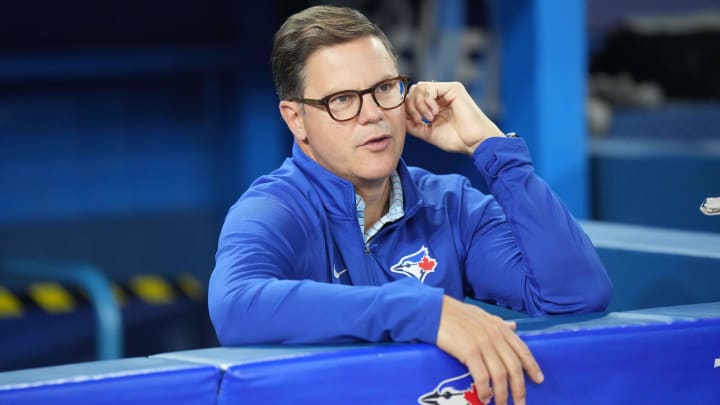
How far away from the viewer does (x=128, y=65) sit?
6.41 m

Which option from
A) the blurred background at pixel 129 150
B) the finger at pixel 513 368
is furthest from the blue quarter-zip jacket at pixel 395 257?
the blurred background at pixel 129 150

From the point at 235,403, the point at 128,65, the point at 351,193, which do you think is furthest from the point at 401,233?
the point at 128,65

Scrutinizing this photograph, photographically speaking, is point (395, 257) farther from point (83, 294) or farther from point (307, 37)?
point (83, 294)

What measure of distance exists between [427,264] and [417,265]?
3 cm

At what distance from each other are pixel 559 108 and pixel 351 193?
7.78 feet

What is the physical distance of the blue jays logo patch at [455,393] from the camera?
1774 mm

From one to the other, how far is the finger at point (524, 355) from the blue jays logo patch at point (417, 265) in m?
0.61

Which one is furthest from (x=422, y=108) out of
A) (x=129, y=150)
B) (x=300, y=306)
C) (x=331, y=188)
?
(x=129, y=150)

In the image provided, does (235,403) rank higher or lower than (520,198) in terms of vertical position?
lower

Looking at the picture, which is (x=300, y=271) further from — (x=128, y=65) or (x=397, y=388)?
(x=128, y=65)

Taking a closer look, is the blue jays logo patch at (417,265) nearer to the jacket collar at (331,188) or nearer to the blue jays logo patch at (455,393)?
the jacket collar at (331,188)

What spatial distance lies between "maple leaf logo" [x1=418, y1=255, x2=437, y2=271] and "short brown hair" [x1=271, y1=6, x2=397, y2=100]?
1.42 ft

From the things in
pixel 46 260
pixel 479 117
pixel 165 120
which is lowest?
pixel 46 260

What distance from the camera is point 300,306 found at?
1837 mm
